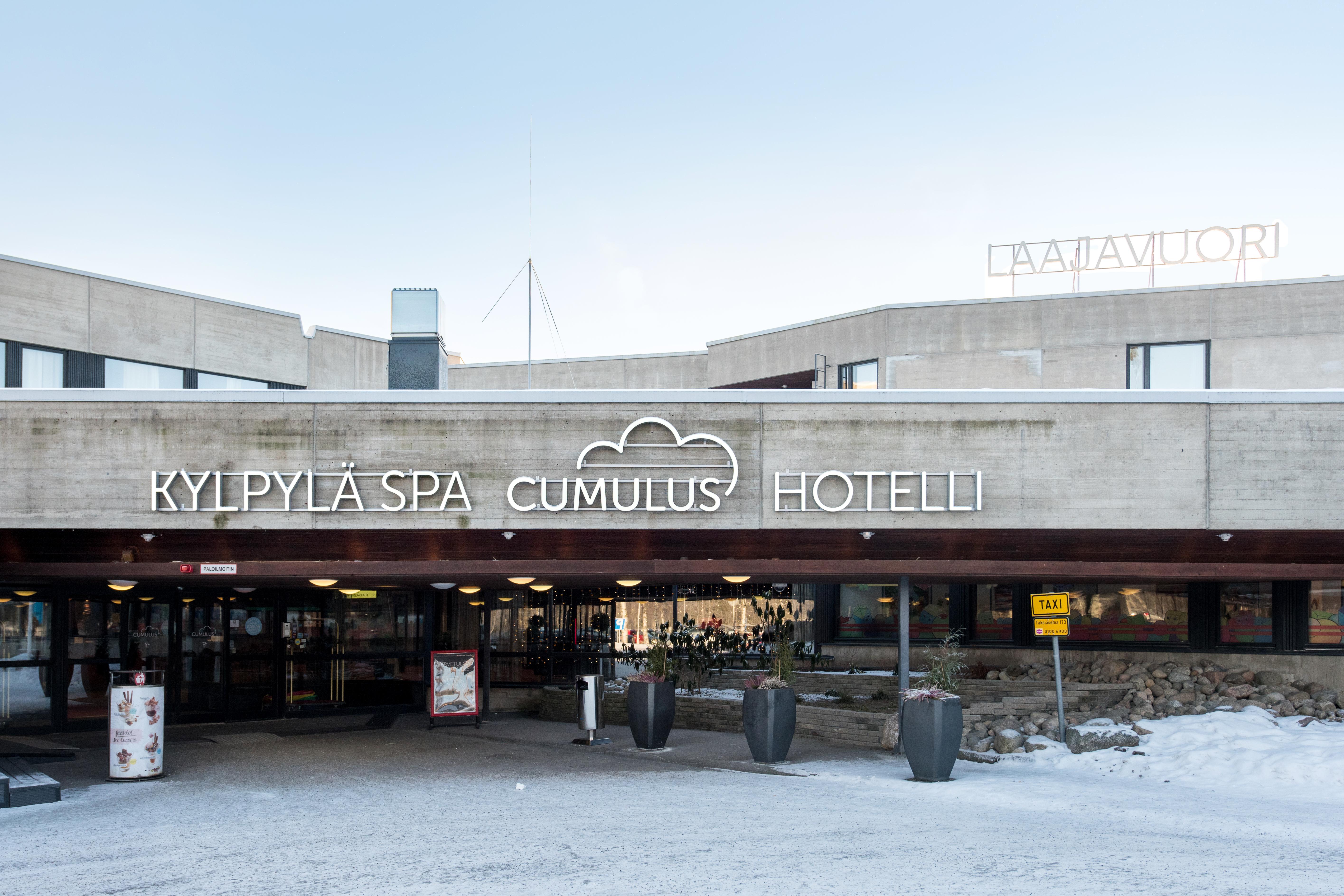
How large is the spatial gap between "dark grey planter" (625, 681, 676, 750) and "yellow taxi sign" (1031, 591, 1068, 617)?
5.63 meters

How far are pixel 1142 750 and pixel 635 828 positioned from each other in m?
8.09

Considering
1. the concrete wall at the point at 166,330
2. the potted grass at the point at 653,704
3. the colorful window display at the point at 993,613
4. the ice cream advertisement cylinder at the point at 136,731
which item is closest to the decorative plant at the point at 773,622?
the colorful window display at the point at 993,613

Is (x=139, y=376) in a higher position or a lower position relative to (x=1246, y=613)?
higher

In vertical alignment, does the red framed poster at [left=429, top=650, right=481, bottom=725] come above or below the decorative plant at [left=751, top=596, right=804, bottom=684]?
below

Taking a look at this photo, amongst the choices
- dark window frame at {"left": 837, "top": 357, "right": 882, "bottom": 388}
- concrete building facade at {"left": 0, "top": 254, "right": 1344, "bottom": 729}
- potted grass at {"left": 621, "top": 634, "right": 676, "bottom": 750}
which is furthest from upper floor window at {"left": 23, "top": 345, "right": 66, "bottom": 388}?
dark window frame at {"left": 837, "top": 357, "right": 882, "bottom": 388}

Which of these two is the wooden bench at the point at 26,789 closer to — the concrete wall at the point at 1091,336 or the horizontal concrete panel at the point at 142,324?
the horizontal concrete panel at the point at 142,324

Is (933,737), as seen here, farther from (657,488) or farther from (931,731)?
(657,488)

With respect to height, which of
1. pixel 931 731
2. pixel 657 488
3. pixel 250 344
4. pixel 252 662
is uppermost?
pixel 250 344

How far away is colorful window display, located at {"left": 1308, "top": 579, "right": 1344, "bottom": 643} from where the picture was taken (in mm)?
20328

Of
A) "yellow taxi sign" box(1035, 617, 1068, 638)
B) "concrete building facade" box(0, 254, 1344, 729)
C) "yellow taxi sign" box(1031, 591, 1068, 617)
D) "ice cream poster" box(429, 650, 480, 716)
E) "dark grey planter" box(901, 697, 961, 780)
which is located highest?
"concrete building facade" box(0, 254, 1344, 729)

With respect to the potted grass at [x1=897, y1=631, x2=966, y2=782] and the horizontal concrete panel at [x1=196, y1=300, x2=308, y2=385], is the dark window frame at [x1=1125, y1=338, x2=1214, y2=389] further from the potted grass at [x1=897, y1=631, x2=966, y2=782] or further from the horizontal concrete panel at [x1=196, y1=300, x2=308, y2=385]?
the horizontal concrete panel at [x1=196, y1=300, x2=308, y2=385]

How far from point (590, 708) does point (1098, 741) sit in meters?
7.84

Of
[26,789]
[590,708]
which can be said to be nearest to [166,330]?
[590,708]

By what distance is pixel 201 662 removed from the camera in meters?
22.0
